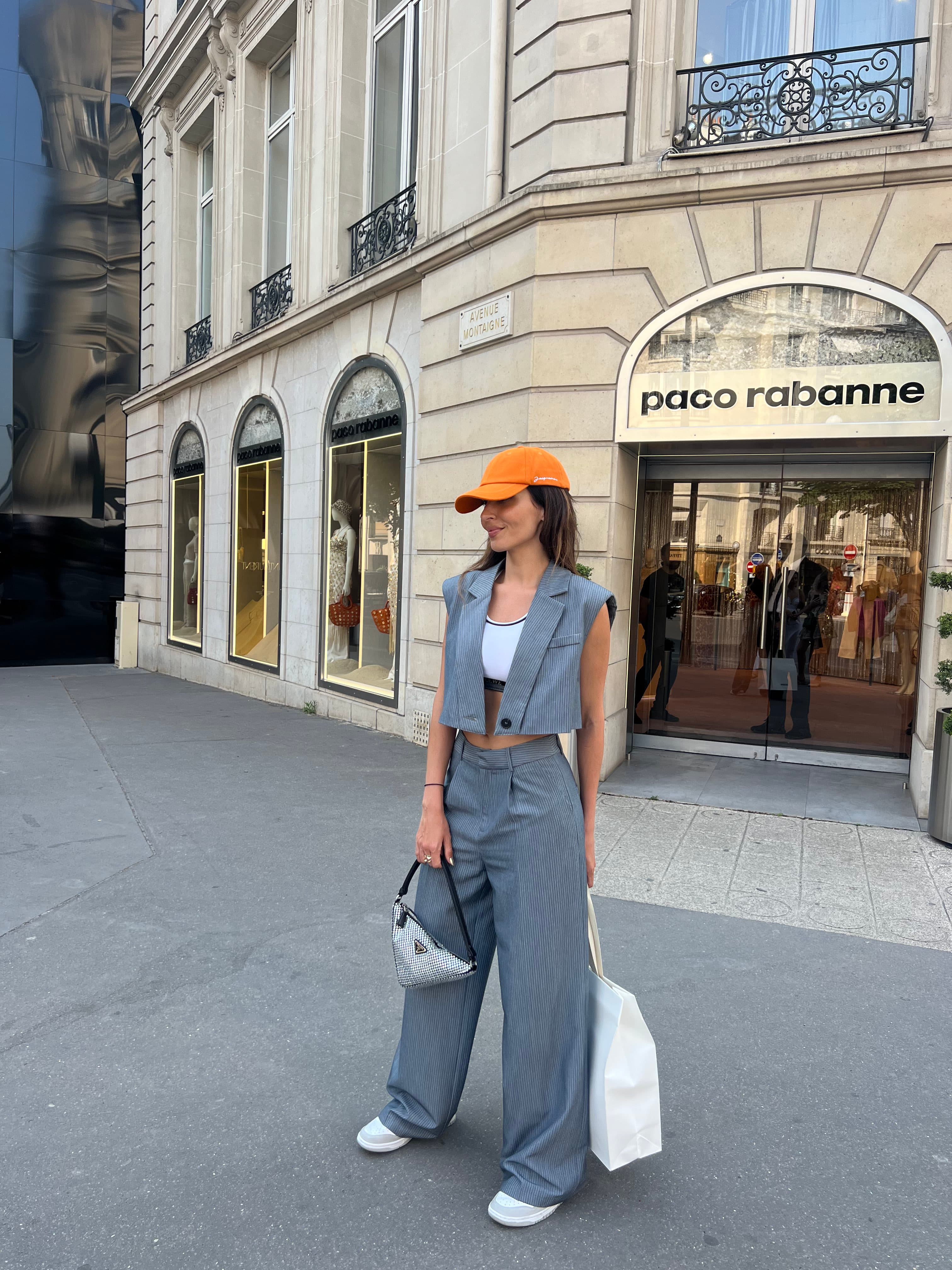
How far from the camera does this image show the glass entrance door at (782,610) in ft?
27.6

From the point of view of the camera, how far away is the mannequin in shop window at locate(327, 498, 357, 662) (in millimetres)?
11883

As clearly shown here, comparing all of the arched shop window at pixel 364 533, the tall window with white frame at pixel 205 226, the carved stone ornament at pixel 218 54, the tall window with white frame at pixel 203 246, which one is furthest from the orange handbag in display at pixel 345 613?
the carved stone ornament at pixel 218 54

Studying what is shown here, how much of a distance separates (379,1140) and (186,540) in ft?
50.2

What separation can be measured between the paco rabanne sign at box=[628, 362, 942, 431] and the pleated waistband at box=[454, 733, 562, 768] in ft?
18.4

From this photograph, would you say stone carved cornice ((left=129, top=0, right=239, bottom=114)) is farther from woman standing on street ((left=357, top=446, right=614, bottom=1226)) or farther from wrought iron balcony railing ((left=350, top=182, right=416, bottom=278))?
woman standing on street ((left=357, top=446, right=614, bottom=1226))

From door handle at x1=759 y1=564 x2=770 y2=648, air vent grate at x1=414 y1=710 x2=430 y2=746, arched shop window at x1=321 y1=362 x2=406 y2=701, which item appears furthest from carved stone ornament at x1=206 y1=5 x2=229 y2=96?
door handle at x1=759 y1=564 x2=770 y2=648

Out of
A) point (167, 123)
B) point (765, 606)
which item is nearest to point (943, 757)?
point (765, 606)

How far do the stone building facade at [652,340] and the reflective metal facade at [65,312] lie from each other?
6653 millimetres

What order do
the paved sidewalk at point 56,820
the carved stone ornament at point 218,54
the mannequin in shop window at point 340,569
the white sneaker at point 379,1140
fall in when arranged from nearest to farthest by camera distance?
1. the white sneaker at point 379,1140
2. the paved sidewalk at point 56,820
3. the mannequin in shop window at point 340,569
4. the carved stone ornament at point 218,54

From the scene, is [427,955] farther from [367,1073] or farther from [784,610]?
[784,610]

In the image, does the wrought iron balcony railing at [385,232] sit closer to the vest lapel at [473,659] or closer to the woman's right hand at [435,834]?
the vest lapel at [473,659]

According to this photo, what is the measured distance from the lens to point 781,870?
5816mm

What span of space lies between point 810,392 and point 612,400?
60.0 inches

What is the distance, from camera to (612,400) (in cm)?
791
